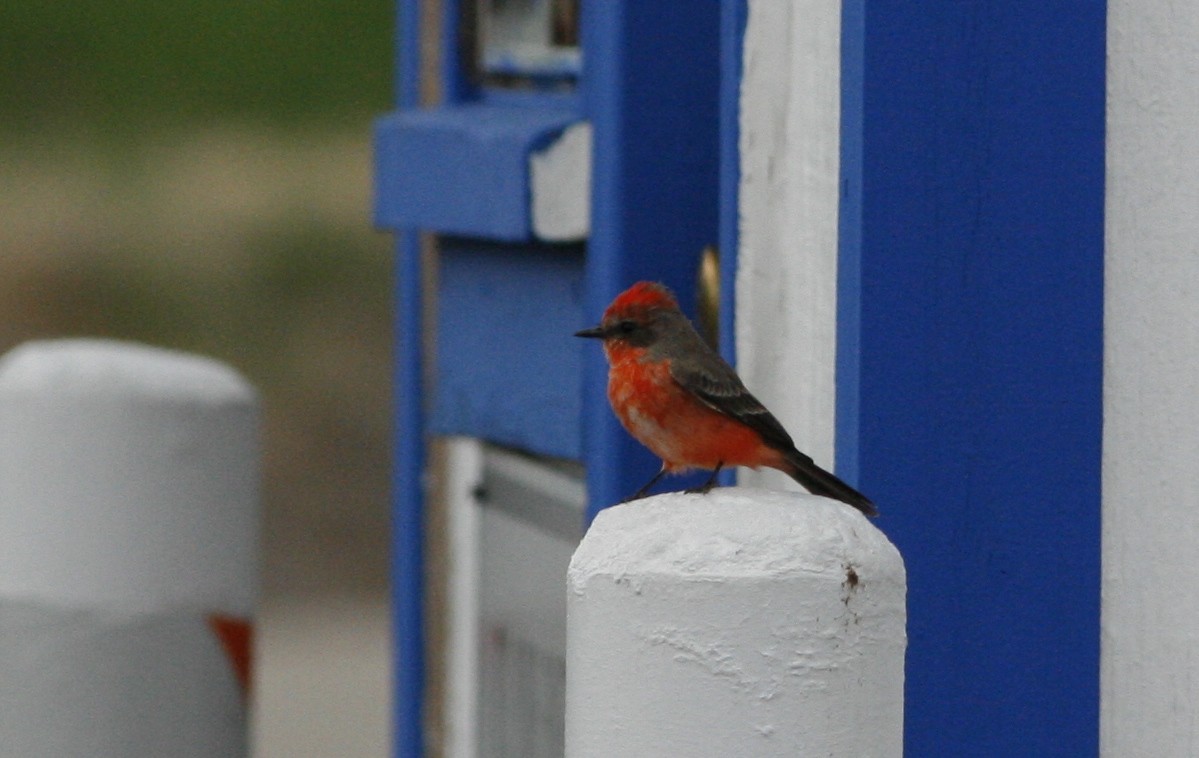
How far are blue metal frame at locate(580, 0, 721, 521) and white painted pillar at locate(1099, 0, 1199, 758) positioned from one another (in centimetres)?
103

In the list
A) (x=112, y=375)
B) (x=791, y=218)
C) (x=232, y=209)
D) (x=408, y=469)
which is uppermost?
(x=791, y=218)

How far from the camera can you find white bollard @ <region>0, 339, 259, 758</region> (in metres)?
3.59

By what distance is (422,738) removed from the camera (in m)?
4.82

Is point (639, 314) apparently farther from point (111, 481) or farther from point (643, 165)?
point (111, 481)

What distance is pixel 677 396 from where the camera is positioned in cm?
313

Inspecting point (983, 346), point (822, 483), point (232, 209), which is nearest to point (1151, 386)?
point (983, 346)

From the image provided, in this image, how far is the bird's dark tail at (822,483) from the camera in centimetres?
257

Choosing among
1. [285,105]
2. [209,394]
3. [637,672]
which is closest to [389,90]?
[285,105]

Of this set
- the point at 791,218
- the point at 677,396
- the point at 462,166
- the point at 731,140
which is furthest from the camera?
the point at 462,166

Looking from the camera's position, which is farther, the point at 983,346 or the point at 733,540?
the point at 983,346

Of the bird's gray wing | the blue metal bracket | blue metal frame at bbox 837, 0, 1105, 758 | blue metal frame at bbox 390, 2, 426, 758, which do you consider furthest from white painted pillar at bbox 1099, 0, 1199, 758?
blue metal frame at bbox 390, 2, 426, 758

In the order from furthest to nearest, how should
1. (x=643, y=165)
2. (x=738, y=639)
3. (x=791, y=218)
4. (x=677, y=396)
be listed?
(x=643, y=165)
(x=677, y=396)
(x=791, y=218)
(x=738, y=639)

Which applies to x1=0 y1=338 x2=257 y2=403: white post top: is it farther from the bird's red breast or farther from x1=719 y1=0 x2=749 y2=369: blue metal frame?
x1=719 y1=0 x2=749 y2=369: blue metal frame

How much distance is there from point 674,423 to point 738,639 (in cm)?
142
